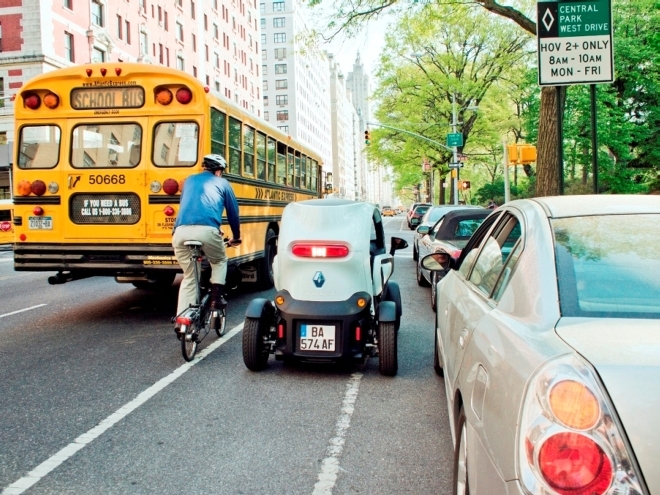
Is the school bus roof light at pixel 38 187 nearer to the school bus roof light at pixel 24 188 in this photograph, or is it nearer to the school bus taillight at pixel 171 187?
the school bus roof light at pixel 24 188

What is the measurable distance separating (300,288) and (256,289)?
5.87 m

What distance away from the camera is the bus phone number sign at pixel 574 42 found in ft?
22.7

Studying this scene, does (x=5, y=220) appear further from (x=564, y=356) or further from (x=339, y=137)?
(x=339, y=137)

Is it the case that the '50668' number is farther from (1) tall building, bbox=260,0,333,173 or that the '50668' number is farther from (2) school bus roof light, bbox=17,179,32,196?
(1) tall building, bbox=260,0,333,173

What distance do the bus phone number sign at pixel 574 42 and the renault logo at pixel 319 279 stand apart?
3.73 metres

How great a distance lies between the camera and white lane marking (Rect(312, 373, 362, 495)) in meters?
3.27

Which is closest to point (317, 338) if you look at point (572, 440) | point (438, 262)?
point (438, 262)

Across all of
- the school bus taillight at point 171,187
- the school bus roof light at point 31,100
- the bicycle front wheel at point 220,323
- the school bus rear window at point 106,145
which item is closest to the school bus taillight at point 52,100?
the school bus roof light at point 31,100

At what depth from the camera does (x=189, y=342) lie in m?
5.83

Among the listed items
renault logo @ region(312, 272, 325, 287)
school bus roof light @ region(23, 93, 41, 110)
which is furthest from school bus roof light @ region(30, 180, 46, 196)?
renault logo @ region(312, 272, 325, 287)

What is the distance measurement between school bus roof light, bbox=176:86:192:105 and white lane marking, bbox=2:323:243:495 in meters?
3.28

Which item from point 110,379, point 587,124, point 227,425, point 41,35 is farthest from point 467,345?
point 41,35

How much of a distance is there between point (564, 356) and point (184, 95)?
6757 mm

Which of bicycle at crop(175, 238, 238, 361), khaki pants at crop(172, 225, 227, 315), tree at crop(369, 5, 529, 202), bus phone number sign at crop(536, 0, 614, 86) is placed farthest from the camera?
tree at crop(369, 5, 529, 202)
